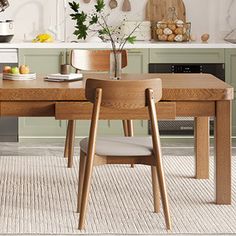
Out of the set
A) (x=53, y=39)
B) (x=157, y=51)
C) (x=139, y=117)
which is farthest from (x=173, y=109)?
(x=53, y=39)

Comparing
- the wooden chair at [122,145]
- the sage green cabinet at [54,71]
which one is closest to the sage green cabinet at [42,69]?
the sage green cabinet at [54,71]

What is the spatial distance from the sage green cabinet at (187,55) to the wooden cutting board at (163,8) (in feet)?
2.22

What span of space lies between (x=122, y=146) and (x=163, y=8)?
3.45 metres

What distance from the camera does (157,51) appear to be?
25.0 feet

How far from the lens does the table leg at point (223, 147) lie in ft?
16.9

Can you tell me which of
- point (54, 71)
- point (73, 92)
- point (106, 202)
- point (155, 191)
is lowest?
point (106, 202)

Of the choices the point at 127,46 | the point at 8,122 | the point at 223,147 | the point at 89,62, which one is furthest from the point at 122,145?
the point at 8,122

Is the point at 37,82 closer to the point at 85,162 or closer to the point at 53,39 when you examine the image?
the point at 85,162

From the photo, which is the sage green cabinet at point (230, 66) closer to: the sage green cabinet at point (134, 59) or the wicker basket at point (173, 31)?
the sage green cabinet at point (134, 59)

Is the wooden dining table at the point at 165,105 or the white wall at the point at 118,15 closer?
the wooden dining table at the point at 165,105

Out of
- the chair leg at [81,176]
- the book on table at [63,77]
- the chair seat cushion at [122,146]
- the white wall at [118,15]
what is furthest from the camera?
the white wall at [118,15]

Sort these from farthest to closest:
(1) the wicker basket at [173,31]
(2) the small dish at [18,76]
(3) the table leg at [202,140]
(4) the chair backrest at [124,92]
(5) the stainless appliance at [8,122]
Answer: (1) the wicker basket at [173,31] < (5) the stainless appliance at [8,122] < (3) the table leg at [202,140] < (2) the small dish at [18,76] < (4) the chair backrest at [124,92]

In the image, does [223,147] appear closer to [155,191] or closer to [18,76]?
[155,191]

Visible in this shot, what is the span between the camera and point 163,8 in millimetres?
8211
